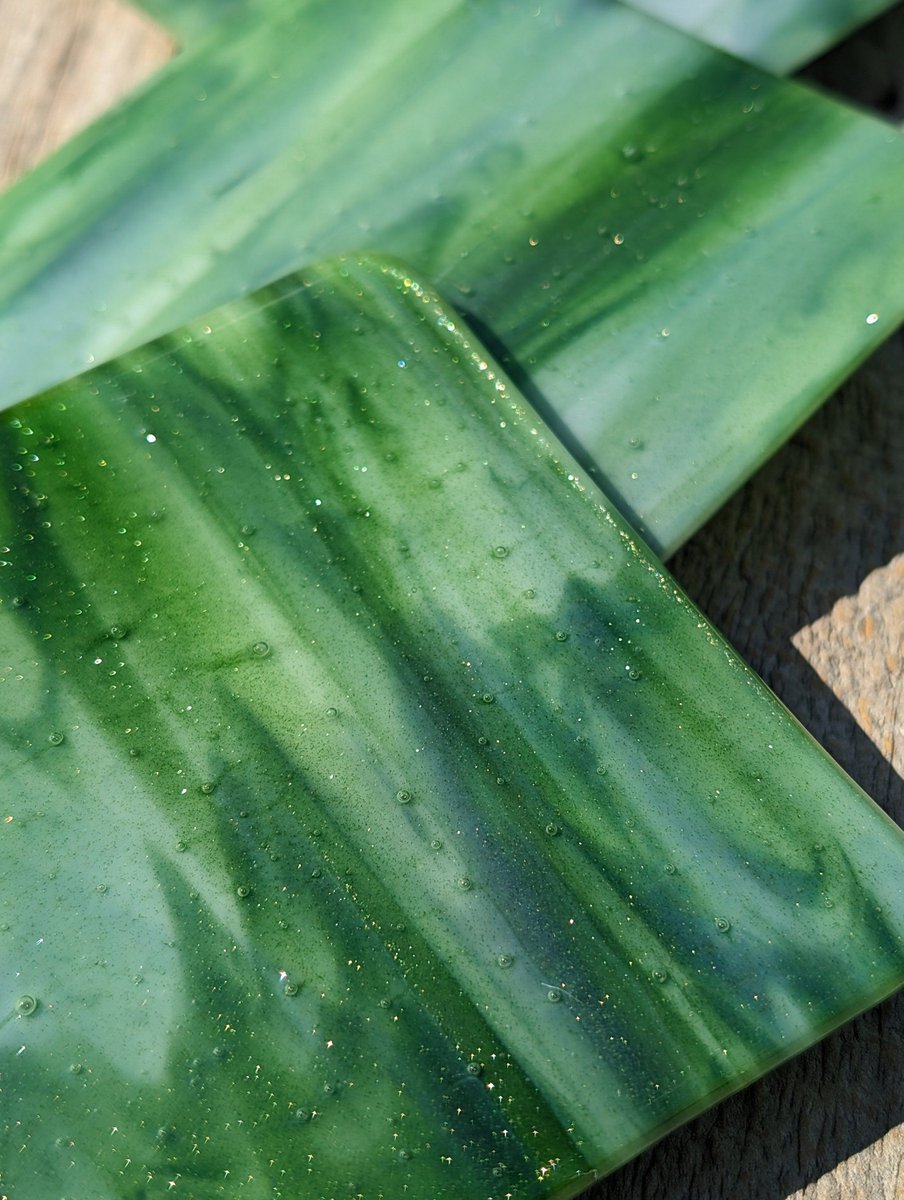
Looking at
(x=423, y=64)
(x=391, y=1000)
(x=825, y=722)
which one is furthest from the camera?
(x=423, y=64)

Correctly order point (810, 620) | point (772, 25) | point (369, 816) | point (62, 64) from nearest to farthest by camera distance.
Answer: point (369, 816)
point (810, 620)
point (772, 25)
point (62, 64)

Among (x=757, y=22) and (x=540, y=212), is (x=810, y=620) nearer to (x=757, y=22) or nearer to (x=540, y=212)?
(x=540, y=212)

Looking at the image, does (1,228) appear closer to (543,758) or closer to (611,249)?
(611,249)

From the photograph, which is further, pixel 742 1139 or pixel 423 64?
pixel 423 64

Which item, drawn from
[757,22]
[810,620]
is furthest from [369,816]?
[757,22]

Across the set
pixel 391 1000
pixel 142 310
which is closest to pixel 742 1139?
pixel 391 1000

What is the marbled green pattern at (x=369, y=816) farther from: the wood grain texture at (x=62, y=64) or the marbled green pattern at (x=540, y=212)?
the wood grain texture at (x=62, y=64)

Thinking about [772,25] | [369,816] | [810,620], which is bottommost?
[810,620]
